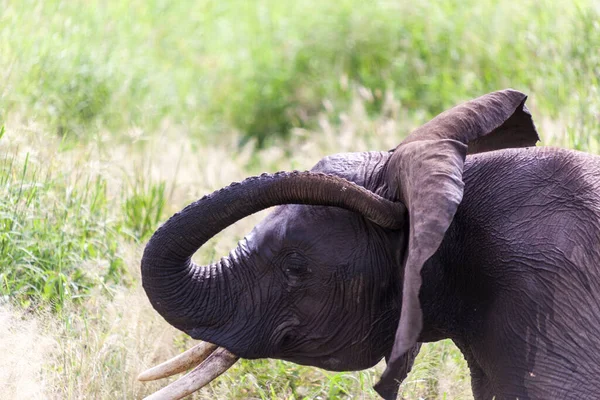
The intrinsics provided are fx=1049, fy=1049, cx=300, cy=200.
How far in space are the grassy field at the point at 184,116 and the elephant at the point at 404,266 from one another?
2.71 ft

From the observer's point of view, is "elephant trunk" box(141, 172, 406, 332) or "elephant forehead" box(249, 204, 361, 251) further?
"elephant forehead" box(249, 204, 361, 251)

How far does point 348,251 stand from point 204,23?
8468mm

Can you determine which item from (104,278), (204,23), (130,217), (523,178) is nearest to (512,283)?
(523,178)

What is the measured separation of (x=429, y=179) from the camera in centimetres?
311

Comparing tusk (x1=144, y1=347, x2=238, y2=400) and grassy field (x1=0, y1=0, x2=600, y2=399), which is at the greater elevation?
tusk (x1=144, y1=347, x2=238, y2=400)

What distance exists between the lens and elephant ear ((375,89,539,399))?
9.86ft

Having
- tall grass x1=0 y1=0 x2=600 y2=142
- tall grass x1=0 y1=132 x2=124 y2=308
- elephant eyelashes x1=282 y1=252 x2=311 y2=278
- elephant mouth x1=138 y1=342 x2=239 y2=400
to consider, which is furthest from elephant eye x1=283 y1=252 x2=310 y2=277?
tall grass x1=0 y1=0 x2=600 y2=142

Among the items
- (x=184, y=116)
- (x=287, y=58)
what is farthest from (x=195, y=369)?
(x=287, y=58)

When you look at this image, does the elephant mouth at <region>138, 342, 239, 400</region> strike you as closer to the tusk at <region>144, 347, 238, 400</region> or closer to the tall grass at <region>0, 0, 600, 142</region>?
the tusk at <region>144, 347, 238, 400</region>

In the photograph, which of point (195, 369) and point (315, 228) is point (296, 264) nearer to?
point (315, 228)

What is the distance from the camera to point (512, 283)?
3260mm

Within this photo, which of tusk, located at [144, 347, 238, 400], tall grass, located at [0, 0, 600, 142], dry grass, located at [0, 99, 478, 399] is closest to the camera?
tusk, located at [144, 347, 238, 400]

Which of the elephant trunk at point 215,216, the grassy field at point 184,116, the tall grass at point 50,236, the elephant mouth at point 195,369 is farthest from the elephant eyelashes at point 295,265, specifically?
the tall grass at point 50,236

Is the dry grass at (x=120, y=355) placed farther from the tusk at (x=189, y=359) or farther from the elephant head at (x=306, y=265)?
the elephant head at (x=306, y=265)
